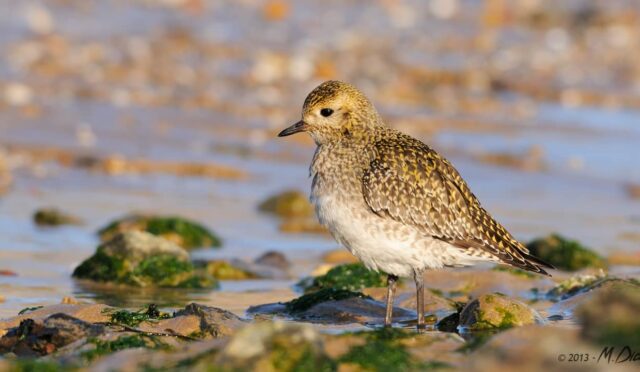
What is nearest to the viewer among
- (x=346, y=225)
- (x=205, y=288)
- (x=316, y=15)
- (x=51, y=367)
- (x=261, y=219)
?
(x=51, y=367)

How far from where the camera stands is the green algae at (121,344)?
21.1 ft

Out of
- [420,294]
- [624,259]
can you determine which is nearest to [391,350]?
[420,294]

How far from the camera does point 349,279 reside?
32.3ft

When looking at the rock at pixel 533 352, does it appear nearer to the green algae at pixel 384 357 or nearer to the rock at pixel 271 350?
the green algae at pixel 384 357

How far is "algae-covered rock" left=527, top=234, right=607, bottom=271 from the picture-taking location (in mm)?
11141

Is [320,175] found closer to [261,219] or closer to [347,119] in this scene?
[347,119]

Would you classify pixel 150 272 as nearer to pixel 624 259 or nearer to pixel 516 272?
pixel 516 272

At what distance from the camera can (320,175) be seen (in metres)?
8.09

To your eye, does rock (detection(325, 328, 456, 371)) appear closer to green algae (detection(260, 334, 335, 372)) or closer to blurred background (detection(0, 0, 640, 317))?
green algae (detection(260, 334, 335, 372))

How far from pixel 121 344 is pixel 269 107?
11.5 meters

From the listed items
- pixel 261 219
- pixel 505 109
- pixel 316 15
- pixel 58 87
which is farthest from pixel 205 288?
pixel 316 15

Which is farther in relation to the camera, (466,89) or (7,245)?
(466,89)

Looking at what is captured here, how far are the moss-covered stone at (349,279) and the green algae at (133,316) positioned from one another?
217 cm

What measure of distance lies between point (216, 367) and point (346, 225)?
2.40 metres
